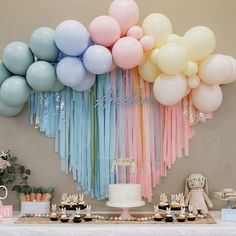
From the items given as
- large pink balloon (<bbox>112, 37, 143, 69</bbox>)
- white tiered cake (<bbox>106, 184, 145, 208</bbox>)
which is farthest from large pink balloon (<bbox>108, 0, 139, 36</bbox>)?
white tiered cake (<bbox>106, 184, 145, 208</bbox>)

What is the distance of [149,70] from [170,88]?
0.60 feet

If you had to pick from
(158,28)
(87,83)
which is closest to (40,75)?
(87,83)

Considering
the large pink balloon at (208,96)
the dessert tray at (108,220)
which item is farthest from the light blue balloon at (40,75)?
the large pink balloon at (208,96)

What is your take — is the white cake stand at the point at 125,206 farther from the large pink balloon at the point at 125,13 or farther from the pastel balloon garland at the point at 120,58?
the large pink balloon at the point at 125,13

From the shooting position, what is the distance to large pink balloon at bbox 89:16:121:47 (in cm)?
231

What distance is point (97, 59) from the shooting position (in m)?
2.29

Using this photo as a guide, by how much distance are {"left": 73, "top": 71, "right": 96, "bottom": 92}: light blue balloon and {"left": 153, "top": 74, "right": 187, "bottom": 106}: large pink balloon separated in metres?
0.36

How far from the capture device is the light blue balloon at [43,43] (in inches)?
92.4

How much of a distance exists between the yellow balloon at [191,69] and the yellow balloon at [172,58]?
6cm

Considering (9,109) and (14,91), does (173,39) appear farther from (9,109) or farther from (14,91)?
(9,109)

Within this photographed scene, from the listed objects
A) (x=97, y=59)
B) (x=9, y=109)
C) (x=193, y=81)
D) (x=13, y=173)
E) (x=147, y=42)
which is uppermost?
(x=147, y=42)

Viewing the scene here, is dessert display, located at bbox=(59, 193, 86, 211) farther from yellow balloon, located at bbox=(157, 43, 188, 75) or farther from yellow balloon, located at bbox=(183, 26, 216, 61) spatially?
yellow balloon, located at bbox=(183, 26, 216, 61)

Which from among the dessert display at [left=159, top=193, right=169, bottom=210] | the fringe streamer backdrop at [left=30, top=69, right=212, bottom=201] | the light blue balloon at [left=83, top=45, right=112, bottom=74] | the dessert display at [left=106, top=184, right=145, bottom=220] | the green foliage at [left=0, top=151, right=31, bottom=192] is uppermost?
the light blue balloon at [left=83, top=45, right=112, bottom=74]
